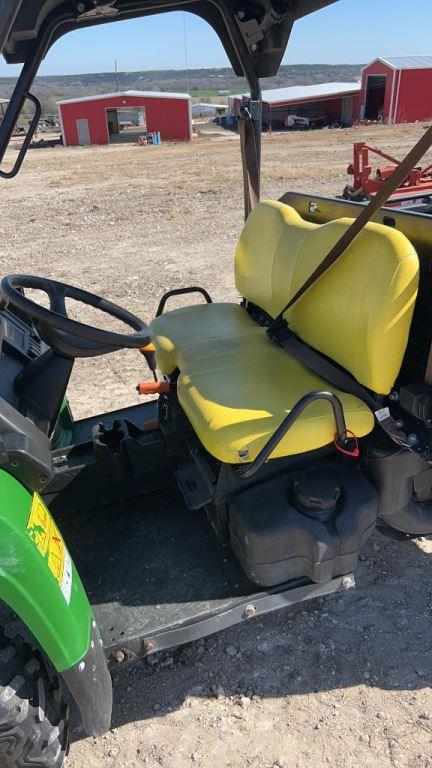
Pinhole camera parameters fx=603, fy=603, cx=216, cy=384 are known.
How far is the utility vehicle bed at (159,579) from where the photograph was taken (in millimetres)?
1900

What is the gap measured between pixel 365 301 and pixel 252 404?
51 cm

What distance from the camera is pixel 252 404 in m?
2.05

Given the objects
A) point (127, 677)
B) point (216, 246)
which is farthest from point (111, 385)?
point (216, 246)

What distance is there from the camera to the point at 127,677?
2.12 m

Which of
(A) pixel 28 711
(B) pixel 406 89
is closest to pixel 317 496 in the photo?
(A) pixel 28 711

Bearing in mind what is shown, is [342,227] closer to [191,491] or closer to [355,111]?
[191,491]

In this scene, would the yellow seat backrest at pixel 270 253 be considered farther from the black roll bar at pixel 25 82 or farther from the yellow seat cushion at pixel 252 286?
the black roll bar at pixel 25 82

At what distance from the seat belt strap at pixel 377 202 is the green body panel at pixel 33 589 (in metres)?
1.25

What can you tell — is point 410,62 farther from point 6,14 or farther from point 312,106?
point 6,14

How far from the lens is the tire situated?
1.48m

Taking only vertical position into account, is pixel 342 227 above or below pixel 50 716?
above

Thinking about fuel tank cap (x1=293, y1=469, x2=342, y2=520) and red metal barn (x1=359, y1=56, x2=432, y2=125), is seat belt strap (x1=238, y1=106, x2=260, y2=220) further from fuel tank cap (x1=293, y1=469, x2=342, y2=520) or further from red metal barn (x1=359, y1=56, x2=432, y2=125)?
red metal barn (x1=359, y1=56, x2=432, y2=125)

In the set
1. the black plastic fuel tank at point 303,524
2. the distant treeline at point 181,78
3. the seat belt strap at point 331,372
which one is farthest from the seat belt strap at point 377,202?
the distant treeline at point 181,78

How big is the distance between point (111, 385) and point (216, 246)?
3.83m
